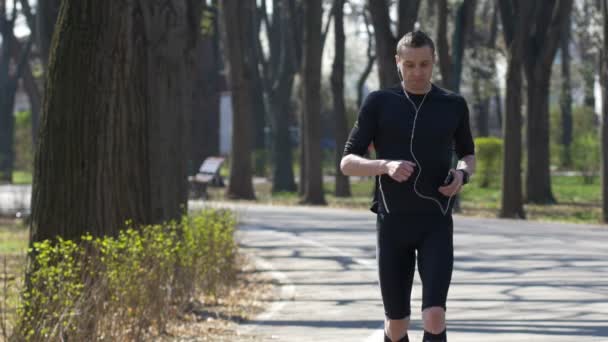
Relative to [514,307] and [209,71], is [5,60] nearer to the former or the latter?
[209,71]

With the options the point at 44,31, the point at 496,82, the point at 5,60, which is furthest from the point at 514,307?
the point at 496,82

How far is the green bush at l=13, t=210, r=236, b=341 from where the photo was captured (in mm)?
8125

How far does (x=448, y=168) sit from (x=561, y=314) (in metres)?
5.24

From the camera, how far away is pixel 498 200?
123ft

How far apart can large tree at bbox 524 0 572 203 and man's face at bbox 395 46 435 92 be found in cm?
2412

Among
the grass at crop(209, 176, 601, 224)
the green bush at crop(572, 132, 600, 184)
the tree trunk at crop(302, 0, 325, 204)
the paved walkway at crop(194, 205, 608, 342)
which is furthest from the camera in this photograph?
the green bush at crop(572, 132, 600, 184)

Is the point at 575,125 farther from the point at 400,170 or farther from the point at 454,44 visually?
the point at 400,170

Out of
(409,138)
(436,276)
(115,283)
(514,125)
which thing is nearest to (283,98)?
(514,125)

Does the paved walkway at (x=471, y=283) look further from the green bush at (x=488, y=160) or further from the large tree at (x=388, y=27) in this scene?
the green bush at (x=488, y=160)

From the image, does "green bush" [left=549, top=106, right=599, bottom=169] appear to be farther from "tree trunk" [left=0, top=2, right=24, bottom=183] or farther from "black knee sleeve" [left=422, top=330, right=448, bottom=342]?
"black knee sleeve" [left=422, top=330, right=448, bottom=342]

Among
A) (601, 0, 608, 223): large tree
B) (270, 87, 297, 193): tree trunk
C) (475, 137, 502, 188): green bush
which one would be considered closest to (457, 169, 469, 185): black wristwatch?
(601, 0, 608, 223): large tree

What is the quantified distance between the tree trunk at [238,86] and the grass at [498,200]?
81 centimetres

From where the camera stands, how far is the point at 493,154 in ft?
144

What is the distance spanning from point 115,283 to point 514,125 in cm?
1936
